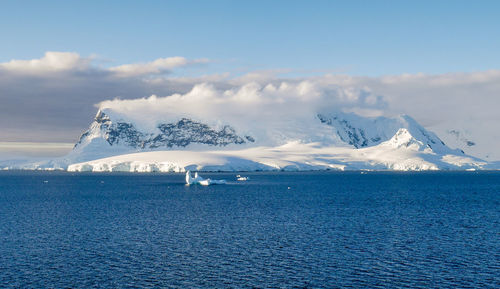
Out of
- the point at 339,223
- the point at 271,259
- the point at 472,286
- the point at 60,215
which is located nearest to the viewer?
the point at 472,286

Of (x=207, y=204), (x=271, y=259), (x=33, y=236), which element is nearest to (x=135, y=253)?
(x=271, y=259)

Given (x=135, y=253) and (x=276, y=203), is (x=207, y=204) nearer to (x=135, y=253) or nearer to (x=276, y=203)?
(x=276, y=203)

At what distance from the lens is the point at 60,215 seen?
294 feet

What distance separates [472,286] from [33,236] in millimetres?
51793

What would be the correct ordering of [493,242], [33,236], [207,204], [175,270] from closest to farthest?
[175,270] → [493,242] → [33,236] → [207,204]

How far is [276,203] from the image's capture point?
110062 millimetres

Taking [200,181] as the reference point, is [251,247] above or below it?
below

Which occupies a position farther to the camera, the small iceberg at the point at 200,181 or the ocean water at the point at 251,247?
the small iceberg at the point at 200,181

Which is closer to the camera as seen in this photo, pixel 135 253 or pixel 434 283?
pixel 434 283

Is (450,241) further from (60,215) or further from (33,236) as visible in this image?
(60,215)

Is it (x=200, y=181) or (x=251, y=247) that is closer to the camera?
(x=251, y=247)

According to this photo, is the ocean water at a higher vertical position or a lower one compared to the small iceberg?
lower

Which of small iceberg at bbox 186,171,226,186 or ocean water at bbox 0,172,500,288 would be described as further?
Answer: small iceberg at bbox 186,171,226,186

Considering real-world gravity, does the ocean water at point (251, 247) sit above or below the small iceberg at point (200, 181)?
below
